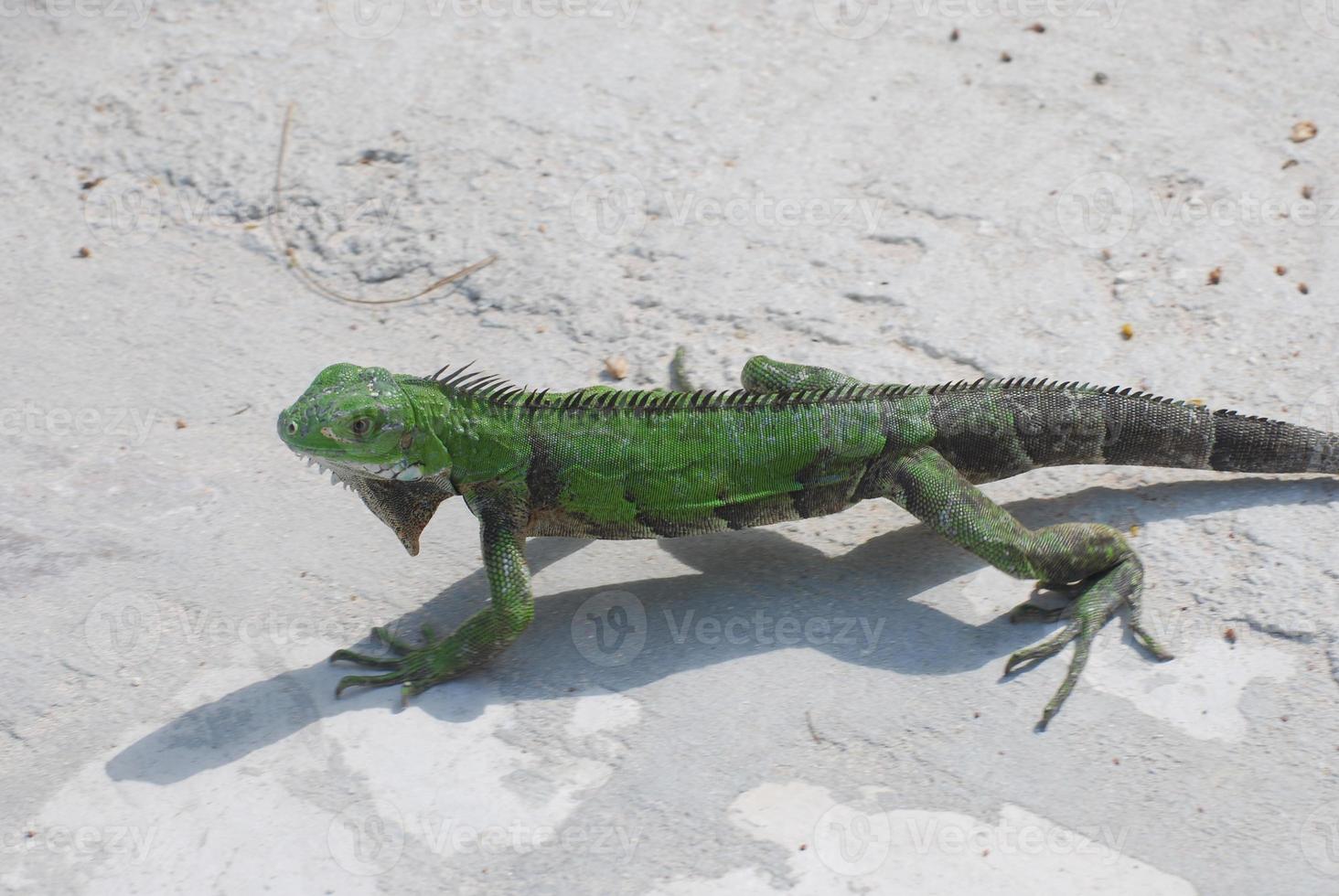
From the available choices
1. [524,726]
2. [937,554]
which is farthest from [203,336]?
[937,554]

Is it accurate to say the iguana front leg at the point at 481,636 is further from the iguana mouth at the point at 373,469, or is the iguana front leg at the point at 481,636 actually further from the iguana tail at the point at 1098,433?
the iguana tail at the point at 1098,433

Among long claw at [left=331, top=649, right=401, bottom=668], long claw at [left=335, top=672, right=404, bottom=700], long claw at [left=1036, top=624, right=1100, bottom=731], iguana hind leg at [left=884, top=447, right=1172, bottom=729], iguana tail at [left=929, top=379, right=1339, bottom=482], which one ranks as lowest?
long claw at [left=335, top=672, right=404, bottom=700]

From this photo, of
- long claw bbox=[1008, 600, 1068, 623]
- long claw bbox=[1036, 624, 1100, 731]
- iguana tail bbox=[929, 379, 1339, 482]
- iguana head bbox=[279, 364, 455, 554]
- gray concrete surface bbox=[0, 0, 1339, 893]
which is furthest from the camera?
iguana tail bbox=[929, 379, 1339, 482]

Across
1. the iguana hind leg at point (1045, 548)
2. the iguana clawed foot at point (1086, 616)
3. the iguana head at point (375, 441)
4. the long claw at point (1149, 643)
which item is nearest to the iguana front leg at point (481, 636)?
the iguana head at point (375, 441)

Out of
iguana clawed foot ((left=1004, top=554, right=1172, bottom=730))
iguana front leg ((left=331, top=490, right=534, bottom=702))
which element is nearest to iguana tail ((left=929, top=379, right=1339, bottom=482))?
iguana clawed foot ((left=1004, top=554, right=1172, bottom=730))

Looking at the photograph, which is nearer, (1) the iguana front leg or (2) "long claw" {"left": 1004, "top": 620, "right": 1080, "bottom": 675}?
(2) "long claw" {"left": 1004, "top": 620, "right": 1080, "bottom": 675}

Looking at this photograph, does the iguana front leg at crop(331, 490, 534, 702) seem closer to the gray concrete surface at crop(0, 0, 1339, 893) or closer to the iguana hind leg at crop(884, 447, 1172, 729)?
the gray concrete surface at crop(0, 0, 1339, 893)

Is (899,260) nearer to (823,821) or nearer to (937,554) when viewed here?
(937,554)

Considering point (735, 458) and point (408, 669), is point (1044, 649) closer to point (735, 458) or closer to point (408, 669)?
point (735, 458)
